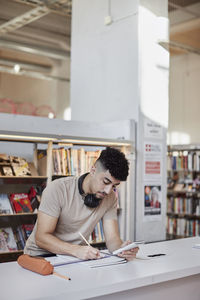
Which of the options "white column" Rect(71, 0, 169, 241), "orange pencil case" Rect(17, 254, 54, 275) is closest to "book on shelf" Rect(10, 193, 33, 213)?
"white column" Rect(71, 0, 169, 241)

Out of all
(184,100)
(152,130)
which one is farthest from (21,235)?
(184,100)

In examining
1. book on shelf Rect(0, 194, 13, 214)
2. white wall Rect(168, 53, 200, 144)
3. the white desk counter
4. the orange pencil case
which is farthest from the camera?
white wall Rect(168, 53, 200, 144)

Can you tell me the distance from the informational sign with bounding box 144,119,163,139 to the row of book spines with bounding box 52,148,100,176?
0.95 meters

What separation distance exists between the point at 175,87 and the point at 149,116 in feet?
20.0

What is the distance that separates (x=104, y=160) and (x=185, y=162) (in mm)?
6325

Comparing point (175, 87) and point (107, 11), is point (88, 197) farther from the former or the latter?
point (175, 87)

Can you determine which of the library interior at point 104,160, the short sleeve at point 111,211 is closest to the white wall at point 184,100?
the library interior at point 104,160

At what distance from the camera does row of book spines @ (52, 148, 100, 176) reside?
529 cm

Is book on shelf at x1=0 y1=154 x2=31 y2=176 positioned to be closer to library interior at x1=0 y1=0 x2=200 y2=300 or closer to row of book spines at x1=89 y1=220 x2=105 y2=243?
library interior at x1=0 y1=0 x2=200 y2=300

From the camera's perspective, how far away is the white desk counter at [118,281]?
86.3 inches

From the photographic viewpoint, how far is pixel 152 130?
625cm

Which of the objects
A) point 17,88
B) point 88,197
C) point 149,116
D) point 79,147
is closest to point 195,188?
point 149,116

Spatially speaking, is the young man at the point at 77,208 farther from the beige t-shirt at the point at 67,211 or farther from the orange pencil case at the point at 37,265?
the orange pencil case at the point at 37,265

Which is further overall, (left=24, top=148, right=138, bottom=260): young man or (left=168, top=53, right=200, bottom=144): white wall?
(left=168, top=53, right=200, bottom=144): white wall
